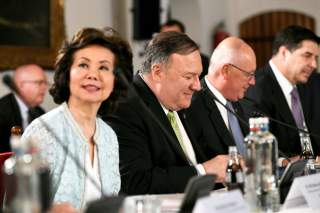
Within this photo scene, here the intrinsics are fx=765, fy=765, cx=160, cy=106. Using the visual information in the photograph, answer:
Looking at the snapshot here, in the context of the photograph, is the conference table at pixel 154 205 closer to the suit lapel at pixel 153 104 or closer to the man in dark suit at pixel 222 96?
the suit lapel at pixel 153 104

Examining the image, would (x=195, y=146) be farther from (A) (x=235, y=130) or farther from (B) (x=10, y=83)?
(B) (x=10, y=83)

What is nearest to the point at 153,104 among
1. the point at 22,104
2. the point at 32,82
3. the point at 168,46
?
the point at 168,46

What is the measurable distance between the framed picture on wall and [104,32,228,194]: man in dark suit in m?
3.05

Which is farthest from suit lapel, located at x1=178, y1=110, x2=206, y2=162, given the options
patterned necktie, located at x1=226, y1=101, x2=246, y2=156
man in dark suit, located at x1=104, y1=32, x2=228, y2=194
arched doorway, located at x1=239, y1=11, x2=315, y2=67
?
arched doorway, located at x1=239, y1=11, x2=315, y2=67

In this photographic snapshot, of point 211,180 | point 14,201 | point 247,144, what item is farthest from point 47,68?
point 14,201

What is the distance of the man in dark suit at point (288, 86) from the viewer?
477 cm

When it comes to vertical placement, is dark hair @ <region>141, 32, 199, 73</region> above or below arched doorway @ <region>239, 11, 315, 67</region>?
above

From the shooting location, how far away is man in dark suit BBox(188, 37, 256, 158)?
151 inches

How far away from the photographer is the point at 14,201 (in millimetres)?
1402

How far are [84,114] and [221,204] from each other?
991mm

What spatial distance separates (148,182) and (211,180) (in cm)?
107

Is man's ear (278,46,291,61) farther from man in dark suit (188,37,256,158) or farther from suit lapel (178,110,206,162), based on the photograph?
suit lapel (178,110,206,162)

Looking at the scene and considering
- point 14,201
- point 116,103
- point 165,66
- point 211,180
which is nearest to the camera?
point 14,201

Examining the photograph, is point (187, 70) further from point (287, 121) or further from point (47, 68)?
point (47, 68)
